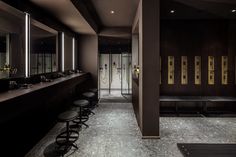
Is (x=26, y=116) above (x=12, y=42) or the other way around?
the other way around

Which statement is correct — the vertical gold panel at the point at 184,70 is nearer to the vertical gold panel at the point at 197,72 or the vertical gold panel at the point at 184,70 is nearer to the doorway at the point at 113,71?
the vertical gold panel at the point at 197,72

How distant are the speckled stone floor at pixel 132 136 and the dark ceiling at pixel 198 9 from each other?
9.70 ft

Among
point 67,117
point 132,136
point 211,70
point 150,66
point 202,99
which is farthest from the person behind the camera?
point 211,70

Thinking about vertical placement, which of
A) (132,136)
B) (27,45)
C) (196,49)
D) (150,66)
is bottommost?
(132,136)

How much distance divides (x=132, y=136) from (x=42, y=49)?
117 inches

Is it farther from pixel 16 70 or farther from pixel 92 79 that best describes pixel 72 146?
pixel 92 79

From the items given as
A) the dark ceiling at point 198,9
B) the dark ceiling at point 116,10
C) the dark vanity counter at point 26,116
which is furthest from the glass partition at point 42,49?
the dark ceiling at point 198,9

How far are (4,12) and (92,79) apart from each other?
15.3 feet

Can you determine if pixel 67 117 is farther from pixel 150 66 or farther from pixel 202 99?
pixel 202 99

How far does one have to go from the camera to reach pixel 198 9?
205 inches

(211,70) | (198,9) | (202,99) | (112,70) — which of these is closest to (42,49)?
(198,9)

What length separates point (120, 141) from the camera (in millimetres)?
3797

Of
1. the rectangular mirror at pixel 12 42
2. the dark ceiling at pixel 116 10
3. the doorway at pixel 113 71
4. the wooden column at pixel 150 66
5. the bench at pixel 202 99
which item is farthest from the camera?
the doorway at pixel 113 71

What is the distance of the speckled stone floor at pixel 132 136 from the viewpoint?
3.31 m
